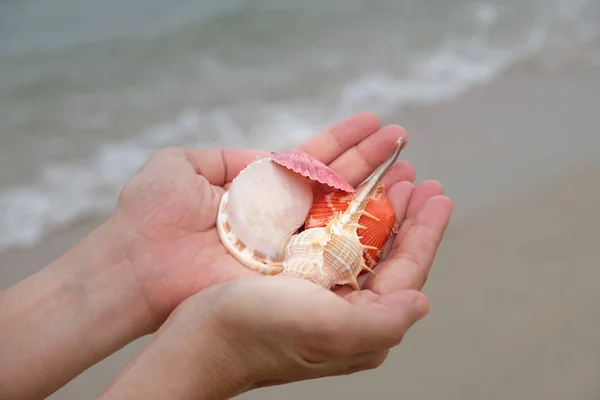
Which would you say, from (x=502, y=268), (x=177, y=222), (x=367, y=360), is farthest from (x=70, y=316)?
(x=502, y=268)

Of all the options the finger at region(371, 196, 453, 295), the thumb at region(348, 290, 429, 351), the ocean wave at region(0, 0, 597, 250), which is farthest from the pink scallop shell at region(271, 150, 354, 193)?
the ocean wave at region(0, 0, 597, 250)

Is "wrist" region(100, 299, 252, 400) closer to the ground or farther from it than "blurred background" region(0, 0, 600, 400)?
closer to the ground

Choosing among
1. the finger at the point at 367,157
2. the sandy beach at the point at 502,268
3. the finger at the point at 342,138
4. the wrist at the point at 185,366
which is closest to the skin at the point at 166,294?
the wrist at the point at 185,366

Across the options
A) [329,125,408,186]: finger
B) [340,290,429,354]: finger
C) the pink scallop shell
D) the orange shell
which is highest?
[329,125,408,186]: finger

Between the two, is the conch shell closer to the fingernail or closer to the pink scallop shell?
the pink scallop shell

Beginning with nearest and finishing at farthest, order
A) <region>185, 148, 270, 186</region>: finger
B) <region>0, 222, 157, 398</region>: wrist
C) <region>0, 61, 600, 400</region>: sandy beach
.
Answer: <region>0, 222, 157, 398</region>: wrist → <region>185, 148, 270, 186</region>: finger → <region>0, 61, 600, 400</region>: sandy beach

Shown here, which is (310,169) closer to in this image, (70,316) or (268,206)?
(268,206)

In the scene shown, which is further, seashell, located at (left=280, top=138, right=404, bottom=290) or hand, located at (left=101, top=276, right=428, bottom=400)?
Result: seashell, located at (left=280, top=138, right=404, bottom=290)

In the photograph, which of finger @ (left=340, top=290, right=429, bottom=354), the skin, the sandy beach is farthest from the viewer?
the sandy beach
